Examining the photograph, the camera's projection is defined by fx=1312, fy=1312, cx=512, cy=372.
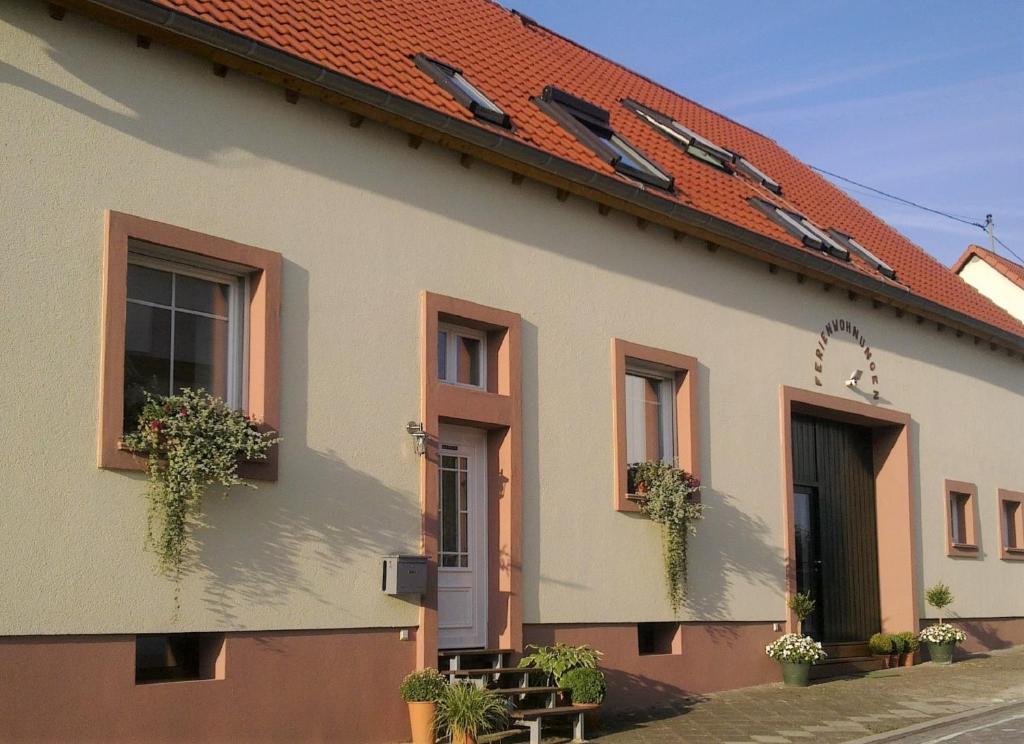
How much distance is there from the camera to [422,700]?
10.3m

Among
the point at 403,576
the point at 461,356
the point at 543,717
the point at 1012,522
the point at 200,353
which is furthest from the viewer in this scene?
the point at 1012,522

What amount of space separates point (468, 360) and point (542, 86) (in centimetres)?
452

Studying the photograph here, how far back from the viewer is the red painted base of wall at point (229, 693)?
829 centimetres

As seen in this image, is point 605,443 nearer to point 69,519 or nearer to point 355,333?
point 355,333

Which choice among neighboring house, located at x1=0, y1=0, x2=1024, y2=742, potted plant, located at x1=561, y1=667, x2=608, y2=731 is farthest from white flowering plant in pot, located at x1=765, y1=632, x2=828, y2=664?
potted plant, located at x1=561, y1=667, x2=608, y2=731

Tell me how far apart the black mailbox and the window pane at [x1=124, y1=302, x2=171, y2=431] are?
2.33m

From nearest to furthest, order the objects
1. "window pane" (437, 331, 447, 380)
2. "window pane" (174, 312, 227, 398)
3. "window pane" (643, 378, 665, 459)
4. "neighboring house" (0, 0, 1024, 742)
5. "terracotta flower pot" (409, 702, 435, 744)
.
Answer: "neighboring house" (0, 0, 1024, 742)
"window pane" (174, 312, 227, 398)
"terracotta flower pot" (409, 702, 435, 744)
"window pane" (437, 331, 447, 380)
"window pane" (643, 378, 665, 459)

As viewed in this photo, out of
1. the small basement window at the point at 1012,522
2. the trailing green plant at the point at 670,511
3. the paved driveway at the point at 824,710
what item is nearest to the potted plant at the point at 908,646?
the paved driveway at the point at 824,710

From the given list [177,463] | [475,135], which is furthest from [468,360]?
[177,463]

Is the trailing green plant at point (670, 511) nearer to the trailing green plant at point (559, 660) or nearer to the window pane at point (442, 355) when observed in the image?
the trailing green plant at point (559, 660)

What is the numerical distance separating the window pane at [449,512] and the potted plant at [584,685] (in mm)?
1538

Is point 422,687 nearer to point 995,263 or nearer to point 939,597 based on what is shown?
point 939,597

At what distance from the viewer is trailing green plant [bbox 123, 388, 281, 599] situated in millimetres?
9062

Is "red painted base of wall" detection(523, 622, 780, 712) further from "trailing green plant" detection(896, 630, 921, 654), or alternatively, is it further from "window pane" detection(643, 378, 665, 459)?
"trailing green plant" detection(896, 630, 921, 654)
